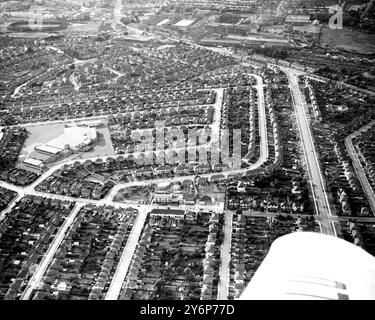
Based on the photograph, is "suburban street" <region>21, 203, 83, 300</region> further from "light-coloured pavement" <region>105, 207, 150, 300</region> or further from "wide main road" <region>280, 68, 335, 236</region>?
"wide main road" <region>280, 68, 335, 236</region>

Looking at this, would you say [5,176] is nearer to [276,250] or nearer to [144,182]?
[144,182]

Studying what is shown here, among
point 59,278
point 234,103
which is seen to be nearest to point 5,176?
point 59,278

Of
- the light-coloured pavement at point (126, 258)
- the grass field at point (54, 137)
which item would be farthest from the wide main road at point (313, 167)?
the grass field at point (54, 137)

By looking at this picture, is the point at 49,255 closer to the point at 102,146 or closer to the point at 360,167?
the point at 102,146

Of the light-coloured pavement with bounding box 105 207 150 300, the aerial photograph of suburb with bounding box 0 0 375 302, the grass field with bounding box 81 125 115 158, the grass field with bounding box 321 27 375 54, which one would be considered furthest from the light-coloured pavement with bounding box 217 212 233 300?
the grass field with bounding box 321 27 375 54

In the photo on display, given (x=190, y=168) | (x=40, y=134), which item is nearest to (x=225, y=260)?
(x=190, y=168)

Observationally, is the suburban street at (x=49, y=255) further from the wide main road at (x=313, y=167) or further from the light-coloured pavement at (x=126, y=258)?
the wide main road at (x=313, y=167)
